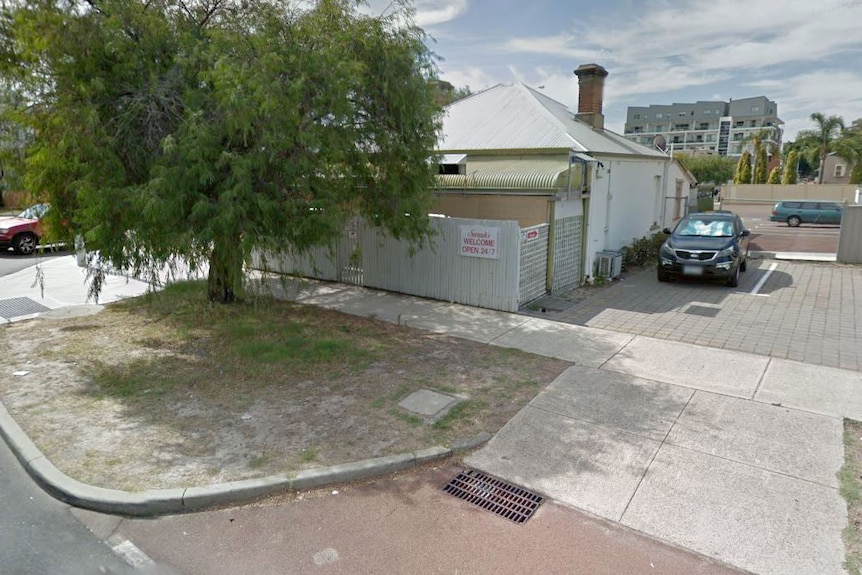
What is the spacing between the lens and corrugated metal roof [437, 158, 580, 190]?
33.1 ft

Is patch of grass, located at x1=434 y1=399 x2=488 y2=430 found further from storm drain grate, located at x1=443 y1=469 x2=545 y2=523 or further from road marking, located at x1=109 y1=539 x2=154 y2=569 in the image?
road marking, located at x1=109 y1=539 x2=154 y2=569

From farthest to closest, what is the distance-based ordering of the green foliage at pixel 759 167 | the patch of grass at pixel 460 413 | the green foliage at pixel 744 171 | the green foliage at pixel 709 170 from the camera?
the green foliage at pixel 709 170 < the green foliage at pixel 744 171 < the green foliage at pixel 759 167 < the patch of grass at pixel 460 413

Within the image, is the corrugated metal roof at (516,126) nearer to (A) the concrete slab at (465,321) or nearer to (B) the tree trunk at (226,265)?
(A) the concrete slab at (465,321)

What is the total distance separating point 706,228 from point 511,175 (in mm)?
5430

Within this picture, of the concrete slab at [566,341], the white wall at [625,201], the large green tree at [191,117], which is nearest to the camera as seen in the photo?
the large green tree at [191,117]

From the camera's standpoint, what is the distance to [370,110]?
765 centimetres

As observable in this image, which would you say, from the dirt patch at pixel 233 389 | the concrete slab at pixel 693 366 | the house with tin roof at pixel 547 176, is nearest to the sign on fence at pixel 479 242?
the house with tin roof at pixel 547 176

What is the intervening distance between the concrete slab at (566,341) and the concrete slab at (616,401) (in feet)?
1.94

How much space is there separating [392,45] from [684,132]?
11490cm

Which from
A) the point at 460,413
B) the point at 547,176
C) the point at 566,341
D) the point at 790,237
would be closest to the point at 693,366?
the point at 566,341

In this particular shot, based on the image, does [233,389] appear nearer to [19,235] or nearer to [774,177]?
[19,235]

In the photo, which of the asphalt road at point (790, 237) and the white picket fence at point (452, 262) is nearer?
the white picket fence at point (452, 262)

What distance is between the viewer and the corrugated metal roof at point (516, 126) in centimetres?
1139

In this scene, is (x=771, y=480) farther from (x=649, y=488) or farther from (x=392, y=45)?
(x=392, y=45)
